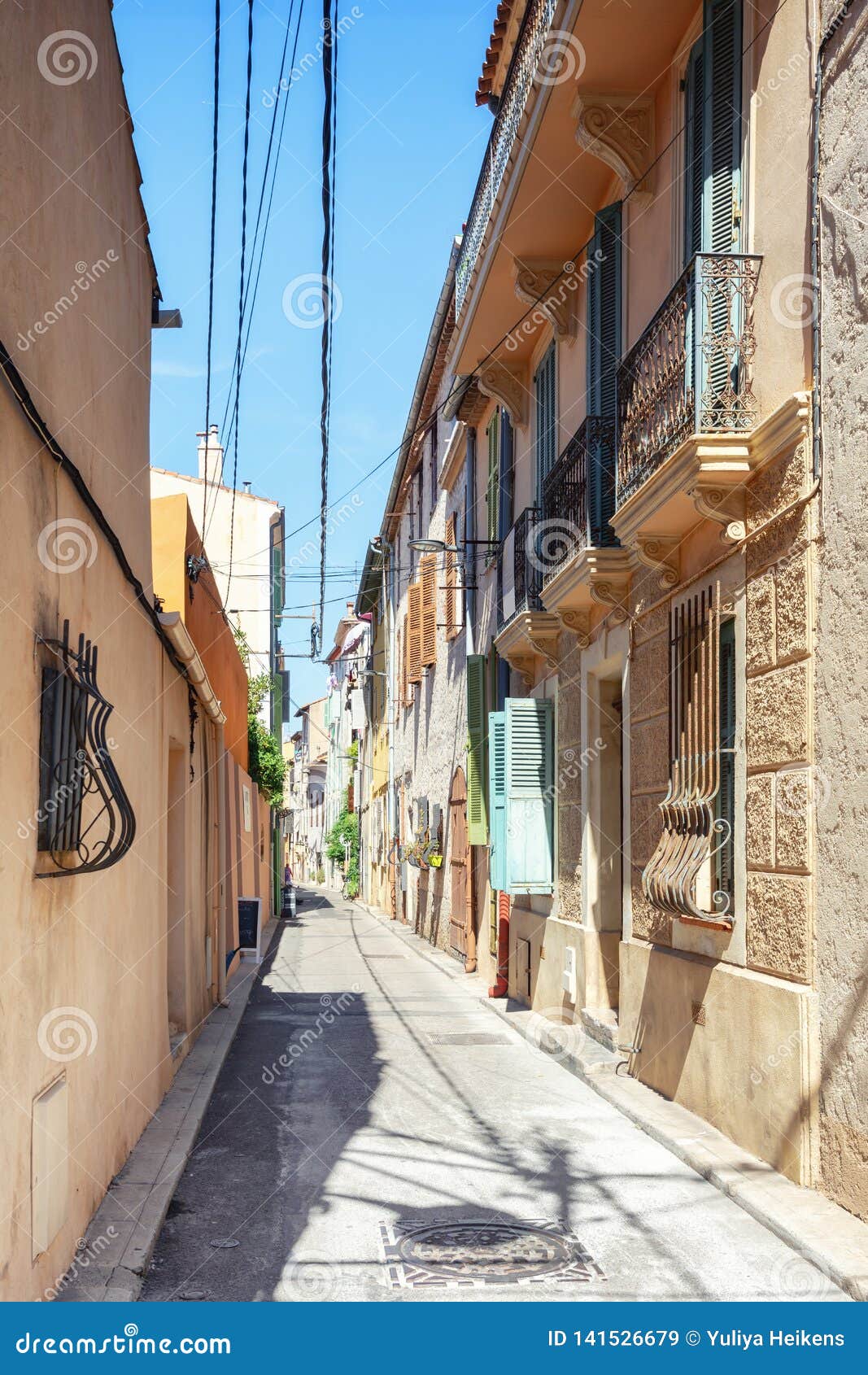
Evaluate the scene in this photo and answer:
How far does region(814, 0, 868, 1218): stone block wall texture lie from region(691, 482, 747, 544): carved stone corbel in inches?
40.8

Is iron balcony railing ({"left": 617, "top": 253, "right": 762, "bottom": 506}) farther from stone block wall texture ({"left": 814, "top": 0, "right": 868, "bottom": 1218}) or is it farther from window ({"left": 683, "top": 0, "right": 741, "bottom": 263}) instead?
stone block wall texture ({"left": 814, "top": 0, "right": 868, "bottom": 1218})

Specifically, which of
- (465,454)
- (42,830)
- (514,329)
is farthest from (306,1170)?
(465,454)

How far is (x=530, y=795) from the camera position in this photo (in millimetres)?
13297

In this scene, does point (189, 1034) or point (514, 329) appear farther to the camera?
point (514, 329)

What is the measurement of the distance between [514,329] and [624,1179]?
32.1ft

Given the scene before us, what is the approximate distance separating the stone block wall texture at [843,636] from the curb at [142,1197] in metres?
3.07

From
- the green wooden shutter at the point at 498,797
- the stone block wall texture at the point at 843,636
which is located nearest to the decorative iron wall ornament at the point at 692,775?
the stone block wall texture at the point at 843,636

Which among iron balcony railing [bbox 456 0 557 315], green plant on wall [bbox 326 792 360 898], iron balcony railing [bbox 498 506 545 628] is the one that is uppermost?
iron balcony railing [bbox 456 0 557 315]

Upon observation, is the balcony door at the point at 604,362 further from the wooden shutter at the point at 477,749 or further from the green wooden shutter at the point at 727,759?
the wooden shutter at the point at 477,749

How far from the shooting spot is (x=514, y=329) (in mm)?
14219

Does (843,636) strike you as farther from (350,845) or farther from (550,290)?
(350,845)

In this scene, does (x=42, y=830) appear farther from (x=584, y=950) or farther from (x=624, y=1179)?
(x=584, y=950)

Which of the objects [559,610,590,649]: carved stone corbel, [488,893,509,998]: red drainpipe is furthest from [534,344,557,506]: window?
[488,893,509,998]: red drainpipe

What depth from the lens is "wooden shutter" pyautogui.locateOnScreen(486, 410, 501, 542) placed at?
16891mm
